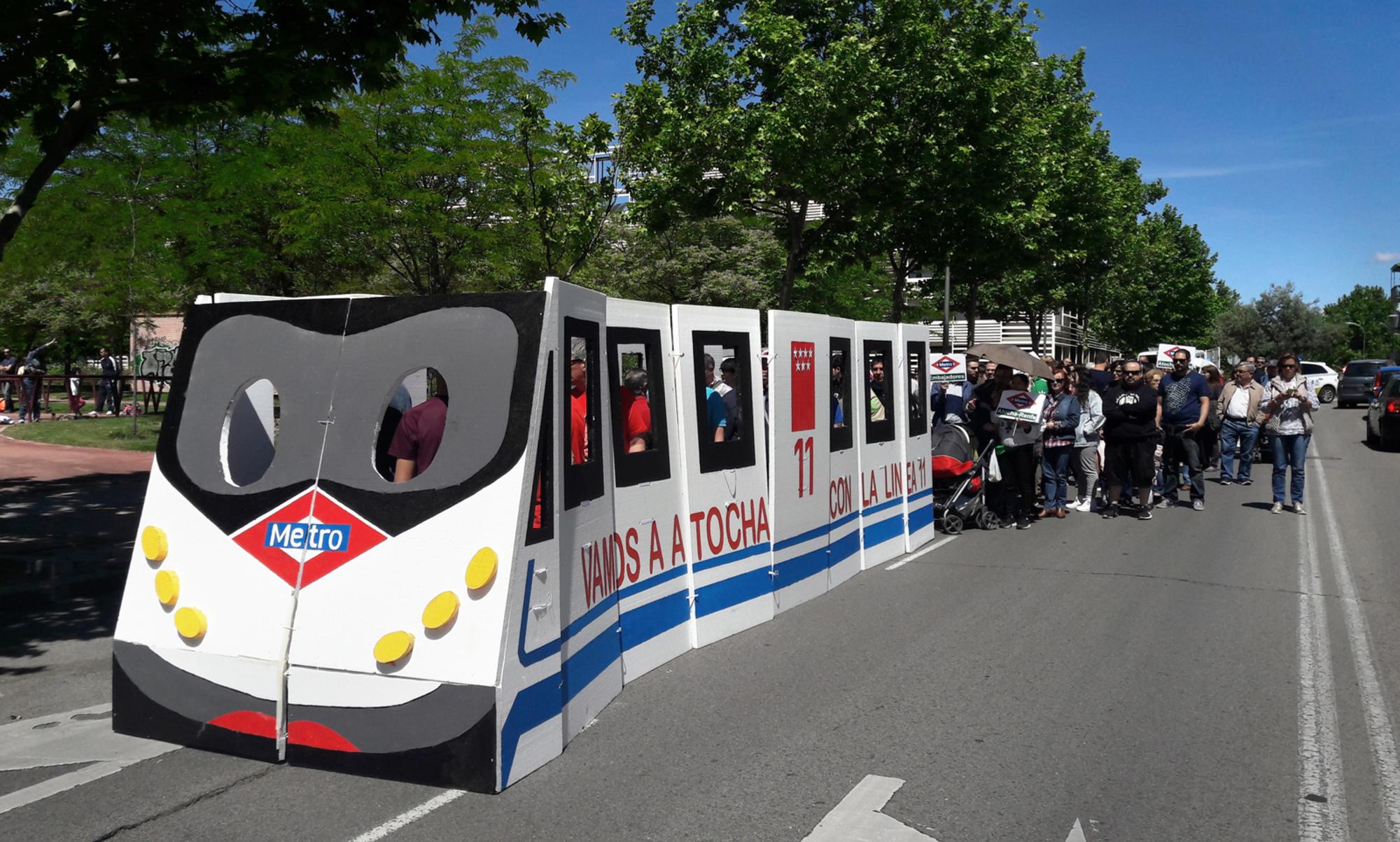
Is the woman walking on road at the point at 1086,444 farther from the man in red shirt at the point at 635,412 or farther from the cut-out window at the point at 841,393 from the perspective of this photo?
the man in red shirt at the point at 635,412

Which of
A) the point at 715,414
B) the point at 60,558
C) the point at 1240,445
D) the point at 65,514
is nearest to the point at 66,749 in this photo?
the point at 715,414

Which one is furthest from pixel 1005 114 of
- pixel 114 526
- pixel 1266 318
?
pixel 1266 318

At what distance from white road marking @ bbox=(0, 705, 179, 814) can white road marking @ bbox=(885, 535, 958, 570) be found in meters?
6.67

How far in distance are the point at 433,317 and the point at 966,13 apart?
58.9 feet

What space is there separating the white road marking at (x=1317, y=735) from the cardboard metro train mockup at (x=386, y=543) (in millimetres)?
3228

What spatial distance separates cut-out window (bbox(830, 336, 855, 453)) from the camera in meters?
9.16

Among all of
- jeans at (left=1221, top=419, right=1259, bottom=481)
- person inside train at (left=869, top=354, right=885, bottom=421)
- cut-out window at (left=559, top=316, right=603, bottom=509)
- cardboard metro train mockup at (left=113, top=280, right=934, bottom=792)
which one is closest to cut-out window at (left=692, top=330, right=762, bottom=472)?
cardboard metro train mockup at (left=113, top=280, right=934, bottom=792)

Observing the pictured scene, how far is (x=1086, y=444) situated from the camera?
1415 cm

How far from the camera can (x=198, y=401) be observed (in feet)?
17.8

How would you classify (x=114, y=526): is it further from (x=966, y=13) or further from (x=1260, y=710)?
(x=966, y=13)

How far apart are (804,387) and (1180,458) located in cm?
899

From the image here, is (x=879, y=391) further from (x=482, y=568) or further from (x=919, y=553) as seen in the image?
(x=482, y=568)

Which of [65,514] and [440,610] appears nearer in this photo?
[440,610]

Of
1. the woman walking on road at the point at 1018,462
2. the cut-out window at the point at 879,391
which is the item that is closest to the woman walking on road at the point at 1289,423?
the woman walking on road at the point at 1018,462
